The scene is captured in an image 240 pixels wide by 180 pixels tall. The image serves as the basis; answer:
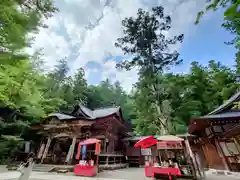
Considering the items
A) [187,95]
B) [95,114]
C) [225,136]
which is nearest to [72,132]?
[95,114]

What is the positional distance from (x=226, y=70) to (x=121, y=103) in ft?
66.3

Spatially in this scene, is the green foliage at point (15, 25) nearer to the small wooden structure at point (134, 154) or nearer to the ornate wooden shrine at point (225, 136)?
the ornate wooden shrine at point (225, 136)

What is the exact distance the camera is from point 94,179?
842cm

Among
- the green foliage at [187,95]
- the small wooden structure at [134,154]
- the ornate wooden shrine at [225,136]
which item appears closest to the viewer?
the ornate wooden shrine at [225,136]

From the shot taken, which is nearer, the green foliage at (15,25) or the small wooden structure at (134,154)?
the green foliage at (15,25)

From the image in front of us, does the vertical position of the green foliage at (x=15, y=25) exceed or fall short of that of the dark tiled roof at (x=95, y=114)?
it falls short

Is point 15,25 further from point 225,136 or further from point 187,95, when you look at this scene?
point 187,95

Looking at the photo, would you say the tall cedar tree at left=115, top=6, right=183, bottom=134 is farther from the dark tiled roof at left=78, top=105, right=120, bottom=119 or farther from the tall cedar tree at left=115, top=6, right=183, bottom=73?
the dark tiled roof at left=78, top=105, right=120, bottom=119

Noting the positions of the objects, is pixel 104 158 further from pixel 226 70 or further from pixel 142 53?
pixel 226 70

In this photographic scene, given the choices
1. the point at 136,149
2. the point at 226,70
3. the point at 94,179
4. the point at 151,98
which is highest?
the point at 226,70

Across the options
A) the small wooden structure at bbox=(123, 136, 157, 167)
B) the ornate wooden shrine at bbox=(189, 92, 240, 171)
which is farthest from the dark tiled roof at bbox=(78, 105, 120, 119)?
the ornate wooden shrine at bbox=(189, 92, 240, 171)

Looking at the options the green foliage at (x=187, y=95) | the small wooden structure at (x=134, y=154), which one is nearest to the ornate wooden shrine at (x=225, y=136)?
the green foliage at (x=187, y=95)

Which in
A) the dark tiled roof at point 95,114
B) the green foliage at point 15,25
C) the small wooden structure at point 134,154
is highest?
the dark tiled roof at point 95,114

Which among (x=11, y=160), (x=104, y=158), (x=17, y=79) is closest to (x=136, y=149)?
(x=104, y=158)
